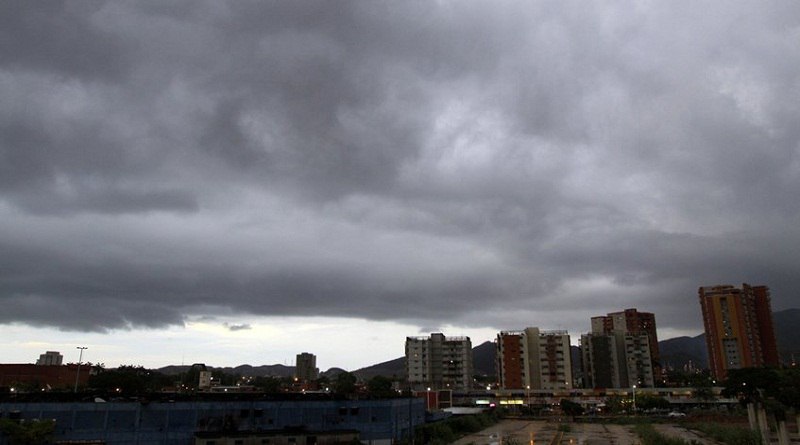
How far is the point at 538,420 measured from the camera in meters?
134

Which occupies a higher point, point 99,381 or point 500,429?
point 99,381

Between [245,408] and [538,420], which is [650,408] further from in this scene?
[245,408]

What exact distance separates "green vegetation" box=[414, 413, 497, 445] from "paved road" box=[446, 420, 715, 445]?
155 cm

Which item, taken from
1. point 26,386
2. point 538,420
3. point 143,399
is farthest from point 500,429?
point 26,386

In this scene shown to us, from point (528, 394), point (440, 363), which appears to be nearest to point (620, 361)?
point (528, 394)

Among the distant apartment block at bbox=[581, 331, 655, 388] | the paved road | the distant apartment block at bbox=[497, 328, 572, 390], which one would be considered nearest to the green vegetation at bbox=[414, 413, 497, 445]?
the paved road

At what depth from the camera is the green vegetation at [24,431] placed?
172 feet

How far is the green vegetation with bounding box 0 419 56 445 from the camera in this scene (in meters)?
52.3

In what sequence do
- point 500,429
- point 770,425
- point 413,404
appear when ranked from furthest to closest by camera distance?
point 500,429 → point 770,425 → point 413,404

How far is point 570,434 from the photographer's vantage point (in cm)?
9700

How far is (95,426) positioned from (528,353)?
148 meters

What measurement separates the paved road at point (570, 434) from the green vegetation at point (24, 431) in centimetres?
5100

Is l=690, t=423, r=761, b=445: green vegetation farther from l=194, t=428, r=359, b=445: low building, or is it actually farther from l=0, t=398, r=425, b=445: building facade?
l=194, t=428, r=359, b=445: low building

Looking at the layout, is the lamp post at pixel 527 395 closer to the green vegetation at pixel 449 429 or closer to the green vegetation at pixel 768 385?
the green vegetation at pixel 449 429
